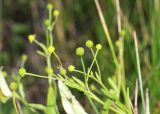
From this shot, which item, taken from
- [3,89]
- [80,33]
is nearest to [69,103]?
[3,89]

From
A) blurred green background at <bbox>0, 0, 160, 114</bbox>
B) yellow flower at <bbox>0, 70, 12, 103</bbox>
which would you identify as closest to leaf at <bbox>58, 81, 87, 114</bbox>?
yellow flower at <bbox>0, 70, 12, 103</bbox>

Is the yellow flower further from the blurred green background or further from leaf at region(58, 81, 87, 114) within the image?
the blurred green background

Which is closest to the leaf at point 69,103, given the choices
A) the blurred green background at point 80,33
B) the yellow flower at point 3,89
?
the yellow flower at point 3,89

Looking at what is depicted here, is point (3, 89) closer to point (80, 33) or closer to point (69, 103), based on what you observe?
point (69, 103)

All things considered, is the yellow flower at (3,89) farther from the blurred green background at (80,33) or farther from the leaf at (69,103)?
the blurred green background at (80,33)

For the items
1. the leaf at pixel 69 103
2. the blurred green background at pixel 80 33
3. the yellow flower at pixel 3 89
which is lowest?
the leaf at pixel 69 103

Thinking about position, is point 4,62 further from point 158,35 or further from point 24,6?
point 158,35
